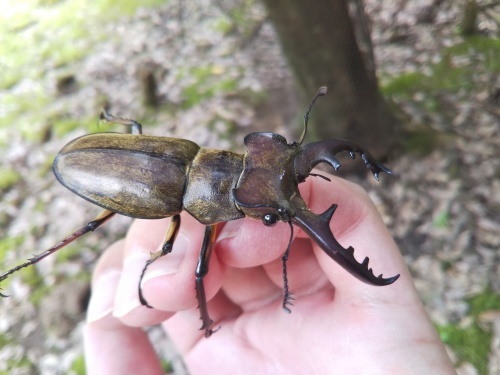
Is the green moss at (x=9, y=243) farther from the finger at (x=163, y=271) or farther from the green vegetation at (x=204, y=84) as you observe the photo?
the finger at (x=163, y=271)

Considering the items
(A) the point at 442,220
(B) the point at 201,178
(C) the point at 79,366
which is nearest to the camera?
(B) the point at 201,178

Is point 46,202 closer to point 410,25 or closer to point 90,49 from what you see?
point 90,49

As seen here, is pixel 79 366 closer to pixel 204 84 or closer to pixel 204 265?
pixel 204 265

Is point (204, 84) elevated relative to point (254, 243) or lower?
lower

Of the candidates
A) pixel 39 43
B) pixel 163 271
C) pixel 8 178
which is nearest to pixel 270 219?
pixel 163 271

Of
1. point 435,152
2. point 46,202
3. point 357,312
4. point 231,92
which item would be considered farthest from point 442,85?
point 46,202

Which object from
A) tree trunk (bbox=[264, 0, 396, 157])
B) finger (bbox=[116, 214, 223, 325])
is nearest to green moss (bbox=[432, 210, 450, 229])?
tree trunk (bbox=[264, 0, 396, 157])
